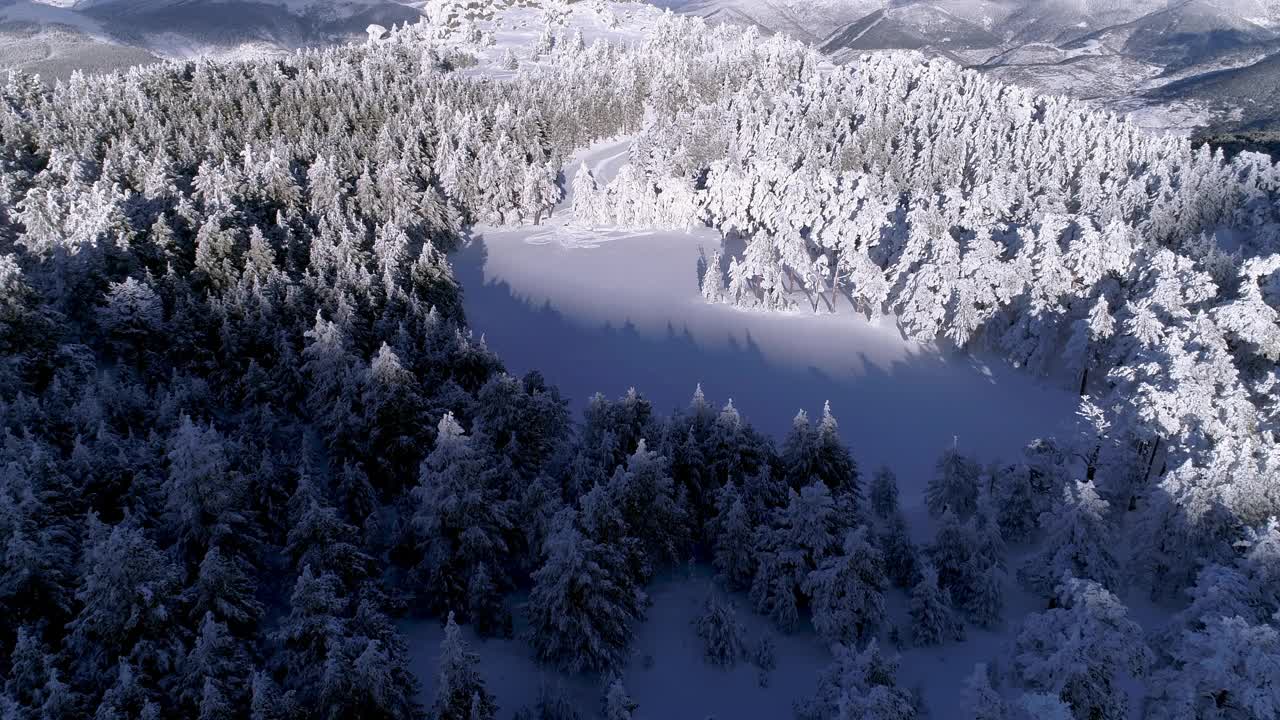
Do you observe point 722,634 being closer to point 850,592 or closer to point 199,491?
point 850,592

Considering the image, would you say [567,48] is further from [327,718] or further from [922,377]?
[327,718]

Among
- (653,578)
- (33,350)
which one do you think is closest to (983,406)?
(653,578)

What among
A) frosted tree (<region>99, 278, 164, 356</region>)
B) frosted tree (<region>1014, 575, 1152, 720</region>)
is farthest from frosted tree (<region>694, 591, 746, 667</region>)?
frosted tree (<region>99, 278, 164, 356</region>)

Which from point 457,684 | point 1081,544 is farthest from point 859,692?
point 1081,544

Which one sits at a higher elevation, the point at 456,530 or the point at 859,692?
the point at 859,692

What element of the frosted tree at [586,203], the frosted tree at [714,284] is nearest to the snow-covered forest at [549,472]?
the frosted tree at [714,284]

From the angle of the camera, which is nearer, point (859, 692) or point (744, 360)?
point (859, 692)
